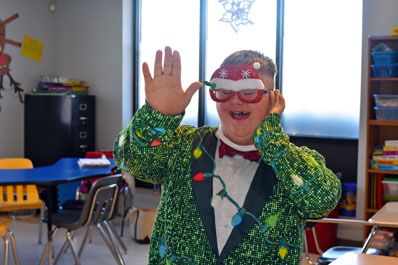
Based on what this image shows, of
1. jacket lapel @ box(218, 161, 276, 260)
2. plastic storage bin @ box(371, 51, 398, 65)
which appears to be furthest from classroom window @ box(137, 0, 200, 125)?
jacket lapel @ box(218, 161, 276, 260)

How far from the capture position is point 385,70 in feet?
13.6

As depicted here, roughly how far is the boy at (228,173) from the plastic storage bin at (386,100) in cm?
300

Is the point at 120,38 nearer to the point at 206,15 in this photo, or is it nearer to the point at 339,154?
the point at 206,15

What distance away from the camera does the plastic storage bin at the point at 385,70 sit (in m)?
4.13

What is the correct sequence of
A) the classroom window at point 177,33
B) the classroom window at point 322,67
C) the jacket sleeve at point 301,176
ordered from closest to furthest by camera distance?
1. the jacket sleeve at point 301,176
2. the classroom window at point 322,67
3. the classroom window at point 177,33

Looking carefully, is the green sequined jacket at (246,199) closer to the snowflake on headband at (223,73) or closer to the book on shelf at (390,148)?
the snowflake on headband at (223,73)

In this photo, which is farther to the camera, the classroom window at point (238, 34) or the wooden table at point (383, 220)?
the classroom window at point (238, 34)

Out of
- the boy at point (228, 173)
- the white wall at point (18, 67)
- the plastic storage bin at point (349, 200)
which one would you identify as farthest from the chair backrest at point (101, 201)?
the white wall at point (18, 67)

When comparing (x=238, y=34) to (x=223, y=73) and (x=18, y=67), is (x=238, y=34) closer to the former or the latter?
(x=18, y=67)

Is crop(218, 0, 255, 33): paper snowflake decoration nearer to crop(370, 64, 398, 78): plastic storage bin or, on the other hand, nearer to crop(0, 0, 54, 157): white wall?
crop(370, 64, 398, 78): plastic storage bin

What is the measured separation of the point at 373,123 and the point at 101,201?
6.93 ft

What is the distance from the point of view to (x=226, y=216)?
1.31m

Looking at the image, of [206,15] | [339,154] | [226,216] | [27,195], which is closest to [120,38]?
[206,15]

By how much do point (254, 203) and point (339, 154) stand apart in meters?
3.91
